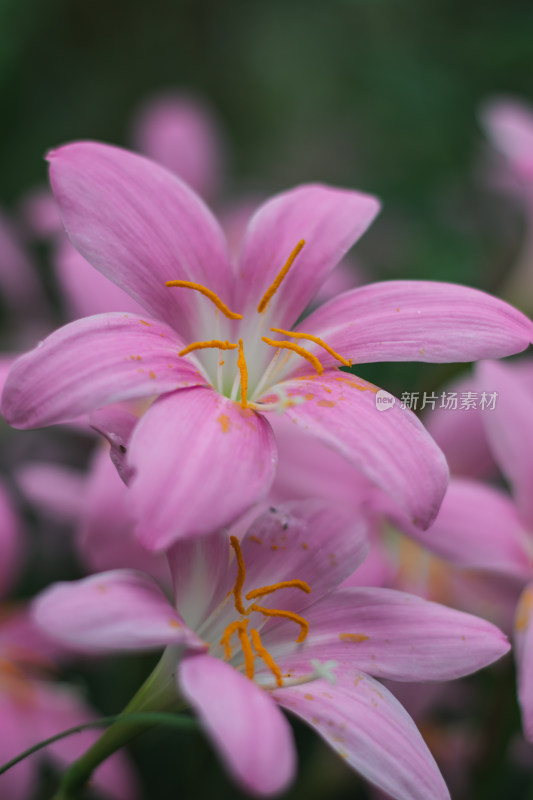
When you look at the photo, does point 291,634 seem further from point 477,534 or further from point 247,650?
point 477,534

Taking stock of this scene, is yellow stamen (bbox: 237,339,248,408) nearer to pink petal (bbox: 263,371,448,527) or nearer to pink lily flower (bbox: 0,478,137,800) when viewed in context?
pink petal (bbox: 263,371,448,527)

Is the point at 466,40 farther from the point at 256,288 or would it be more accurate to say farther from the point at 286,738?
the point at 286,738

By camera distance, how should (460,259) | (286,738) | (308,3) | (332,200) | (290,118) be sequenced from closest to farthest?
(286,738)
(332,200)
(460,259)
(308,3)
(290,118)

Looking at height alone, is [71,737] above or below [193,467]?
below

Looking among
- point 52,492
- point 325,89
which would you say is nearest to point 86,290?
point 52,492

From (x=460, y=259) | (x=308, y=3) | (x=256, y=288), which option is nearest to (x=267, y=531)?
(x=256, y=288)

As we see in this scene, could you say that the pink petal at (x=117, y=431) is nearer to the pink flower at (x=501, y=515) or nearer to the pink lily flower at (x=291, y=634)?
the pink lily flower at (x=291, y=634)

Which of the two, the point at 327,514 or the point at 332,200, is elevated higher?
the point at 332,200
